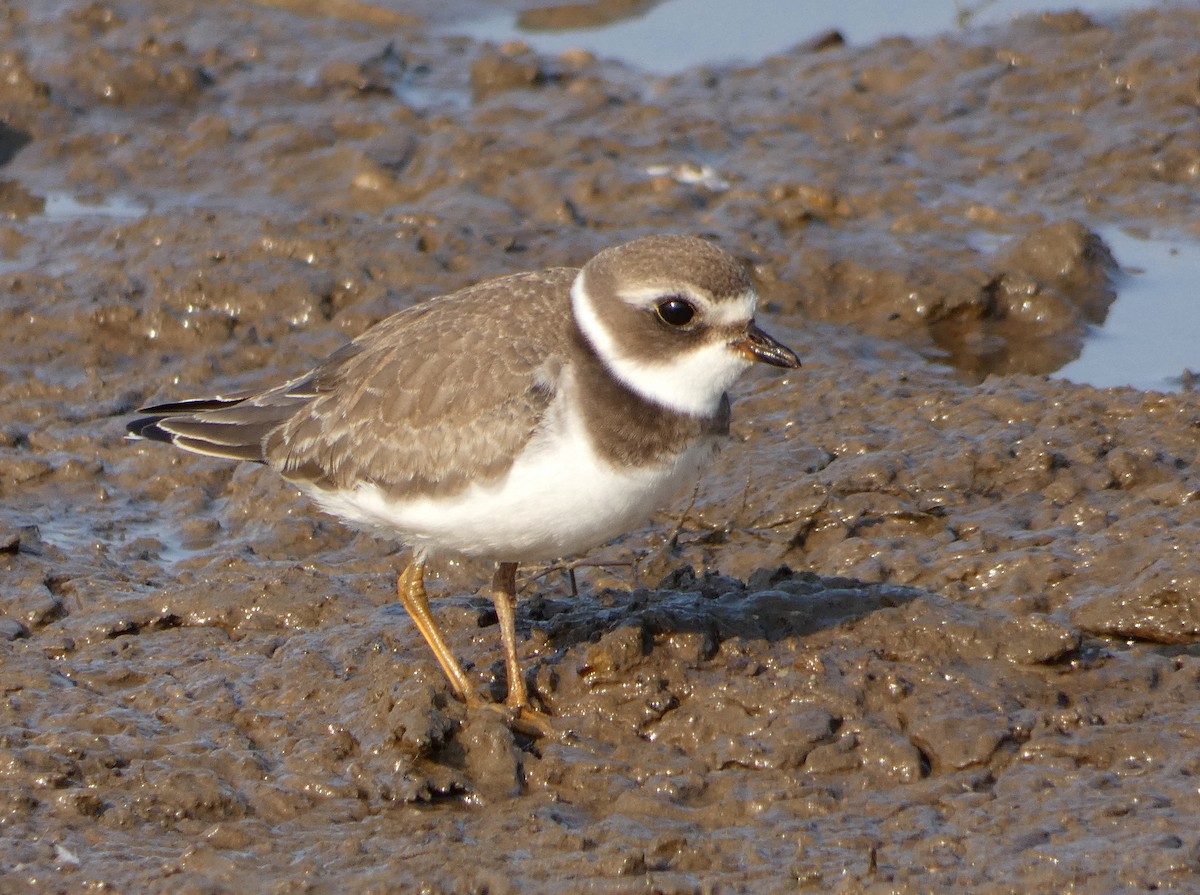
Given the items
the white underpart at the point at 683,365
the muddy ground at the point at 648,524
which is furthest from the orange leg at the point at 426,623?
the white underpart at the point at 683,365

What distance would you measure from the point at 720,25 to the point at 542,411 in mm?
9246

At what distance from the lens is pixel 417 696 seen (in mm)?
5605

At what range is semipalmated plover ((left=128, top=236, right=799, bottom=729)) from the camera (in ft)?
17.8

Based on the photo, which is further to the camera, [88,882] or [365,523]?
[365,523]

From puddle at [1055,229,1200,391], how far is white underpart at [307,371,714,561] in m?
3.98

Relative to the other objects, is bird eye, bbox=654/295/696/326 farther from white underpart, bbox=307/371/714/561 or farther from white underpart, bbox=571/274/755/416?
white underpart, bbox=307/371/714/561

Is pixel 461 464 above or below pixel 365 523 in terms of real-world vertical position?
above

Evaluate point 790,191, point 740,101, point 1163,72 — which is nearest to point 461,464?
point 790,191

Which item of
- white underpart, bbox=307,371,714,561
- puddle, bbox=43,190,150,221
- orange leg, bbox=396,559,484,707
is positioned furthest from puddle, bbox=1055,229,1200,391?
puddle, bbox=43,190,150,221

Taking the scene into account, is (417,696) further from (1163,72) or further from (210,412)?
(1163,72)

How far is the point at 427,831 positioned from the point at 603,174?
6293 millimetres

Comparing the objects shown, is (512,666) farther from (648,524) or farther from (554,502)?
(648,524)

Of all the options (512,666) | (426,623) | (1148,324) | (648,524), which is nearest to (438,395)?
(426,623)

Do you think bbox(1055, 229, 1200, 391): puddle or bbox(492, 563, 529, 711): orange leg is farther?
bbox(1055, 229, 1200, 391): puddle
